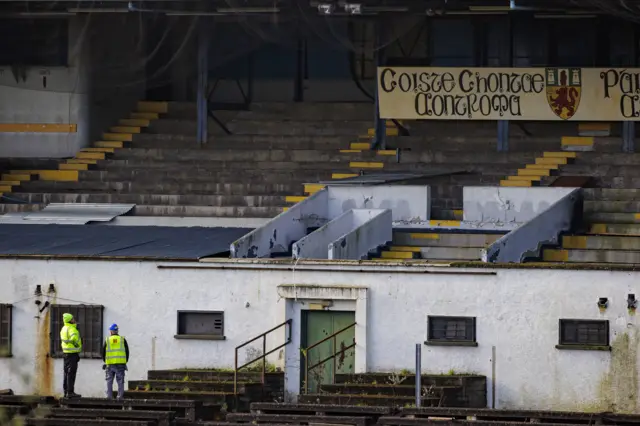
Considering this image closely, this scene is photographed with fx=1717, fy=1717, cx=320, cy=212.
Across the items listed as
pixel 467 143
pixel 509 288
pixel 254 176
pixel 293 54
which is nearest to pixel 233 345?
pixel 509 288

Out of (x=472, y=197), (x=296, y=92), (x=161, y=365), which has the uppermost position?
(x=296, y=92)

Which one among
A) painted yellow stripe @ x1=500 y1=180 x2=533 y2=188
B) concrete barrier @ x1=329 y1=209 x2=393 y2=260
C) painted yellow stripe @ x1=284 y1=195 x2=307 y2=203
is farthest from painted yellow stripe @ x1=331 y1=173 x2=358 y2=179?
painted yellow stripe @ x1=500 y1=180 x2=533 y2=188

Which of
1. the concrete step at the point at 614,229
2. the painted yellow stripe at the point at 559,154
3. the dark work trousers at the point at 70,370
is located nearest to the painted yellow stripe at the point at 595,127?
the painted yellow stripe at the point at 559,154

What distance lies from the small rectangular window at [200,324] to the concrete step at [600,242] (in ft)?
22.3

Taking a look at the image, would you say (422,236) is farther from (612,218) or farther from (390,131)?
(390,131)

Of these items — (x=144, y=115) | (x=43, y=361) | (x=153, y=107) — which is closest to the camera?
(x=43, y=361)

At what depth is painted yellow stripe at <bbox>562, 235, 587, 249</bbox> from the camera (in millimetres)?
31781

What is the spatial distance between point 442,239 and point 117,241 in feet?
20.1

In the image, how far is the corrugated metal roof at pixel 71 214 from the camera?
34.8m

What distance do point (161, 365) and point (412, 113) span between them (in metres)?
10.7

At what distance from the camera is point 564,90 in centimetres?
3741

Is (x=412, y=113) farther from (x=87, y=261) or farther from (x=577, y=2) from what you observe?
(x=87, y=261)

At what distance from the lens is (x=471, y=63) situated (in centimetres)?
3912

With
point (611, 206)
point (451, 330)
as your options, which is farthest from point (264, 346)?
point (611, 206)
